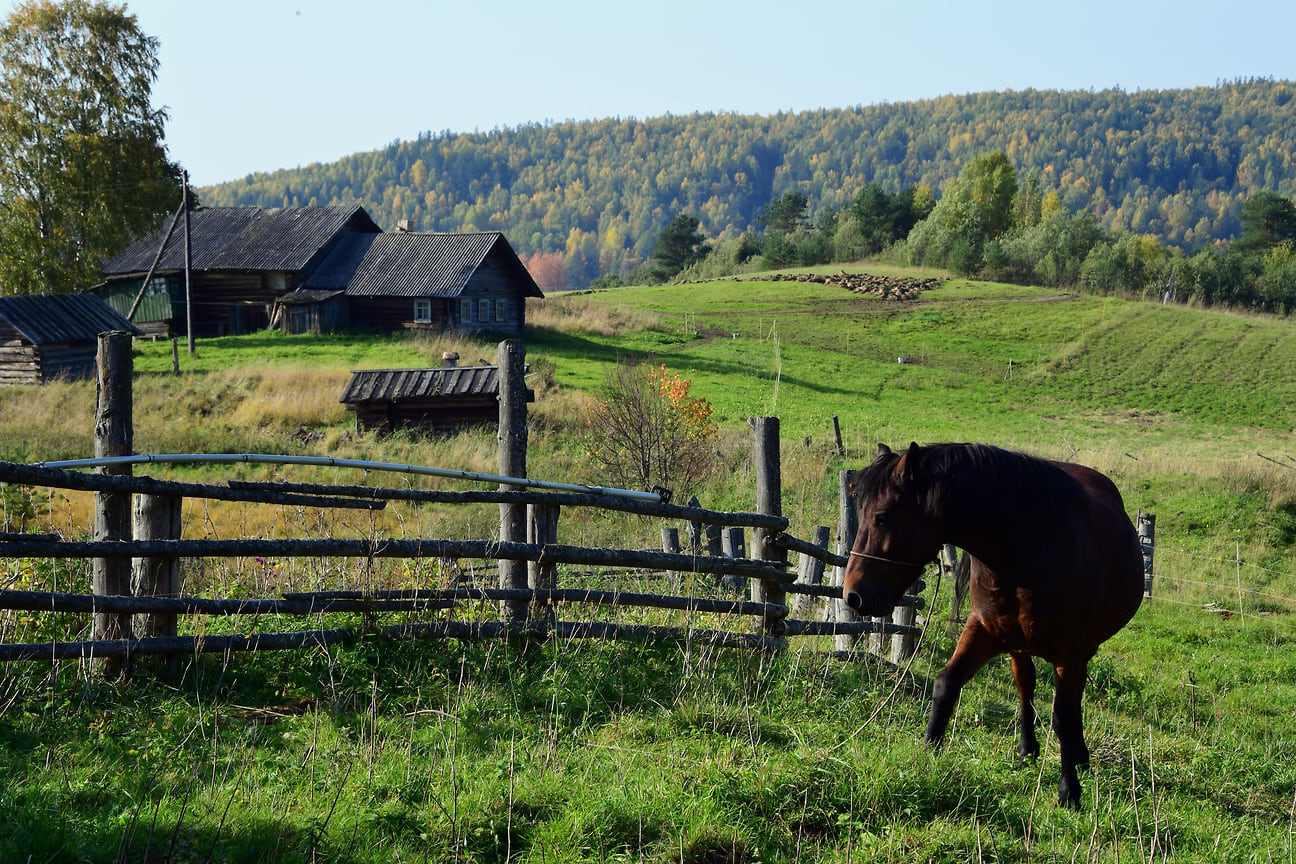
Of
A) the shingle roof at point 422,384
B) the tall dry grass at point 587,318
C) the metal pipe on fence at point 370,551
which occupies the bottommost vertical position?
the metal pipe on fence at point 370,551

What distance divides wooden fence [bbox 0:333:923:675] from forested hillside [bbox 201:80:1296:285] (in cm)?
14238

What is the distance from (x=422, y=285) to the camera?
36938mm

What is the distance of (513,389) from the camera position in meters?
6.16

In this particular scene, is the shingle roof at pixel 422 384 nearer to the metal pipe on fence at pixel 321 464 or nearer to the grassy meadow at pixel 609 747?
the grassy meadow at pixel 609 747

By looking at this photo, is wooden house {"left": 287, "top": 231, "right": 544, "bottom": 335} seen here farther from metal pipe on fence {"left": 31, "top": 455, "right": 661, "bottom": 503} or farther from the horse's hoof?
the horse's hoof

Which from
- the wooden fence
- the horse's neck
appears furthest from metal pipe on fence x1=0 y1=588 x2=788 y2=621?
the horse's neck

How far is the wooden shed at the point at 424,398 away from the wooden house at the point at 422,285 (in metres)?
14.9

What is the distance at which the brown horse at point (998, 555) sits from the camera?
15.7ft

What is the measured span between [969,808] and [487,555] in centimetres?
280

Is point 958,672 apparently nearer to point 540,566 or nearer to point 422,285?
point 540,566

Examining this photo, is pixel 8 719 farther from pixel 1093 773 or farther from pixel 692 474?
pixel 692 474

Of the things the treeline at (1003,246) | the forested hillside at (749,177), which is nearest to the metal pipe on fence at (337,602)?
the treeline at (1003,246)

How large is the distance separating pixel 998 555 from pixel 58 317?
2996 centimetres

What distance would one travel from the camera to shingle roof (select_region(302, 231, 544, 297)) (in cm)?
3706
